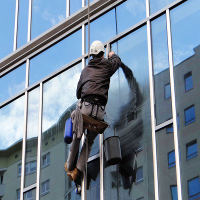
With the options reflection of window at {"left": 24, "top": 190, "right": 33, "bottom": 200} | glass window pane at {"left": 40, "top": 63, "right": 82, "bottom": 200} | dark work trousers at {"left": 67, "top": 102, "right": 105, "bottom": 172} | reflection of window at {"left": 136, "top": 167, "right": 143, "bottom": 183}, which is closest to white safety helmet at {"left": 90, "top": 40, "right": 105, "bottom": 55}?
dark work trousers at {"left": 67, "top": 102, "right": 105, "bottom": 172}

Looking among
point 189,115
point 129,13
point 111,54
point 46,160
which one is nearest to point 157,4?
point 129,13

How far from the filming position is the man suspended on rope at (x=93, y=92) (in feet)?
48.1

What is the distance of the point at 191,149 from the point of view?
44.1 feet

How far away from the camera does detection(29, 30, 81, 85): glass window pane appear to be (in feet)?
56.7

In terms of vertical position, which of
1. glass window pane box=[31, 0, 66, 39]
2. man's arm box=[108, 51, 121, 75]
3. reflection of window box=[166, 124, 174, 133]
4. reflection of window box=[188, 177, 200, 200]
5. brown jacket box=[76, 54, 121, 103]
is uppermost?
glass window pane box=[31, 0, 66, 39]

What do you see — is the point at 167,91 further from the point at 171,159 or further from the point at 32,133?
the point at 32,133

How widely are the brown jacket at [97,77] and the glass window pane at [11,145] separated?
3.12m

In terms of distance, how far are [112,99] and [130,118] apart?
0.77 meters

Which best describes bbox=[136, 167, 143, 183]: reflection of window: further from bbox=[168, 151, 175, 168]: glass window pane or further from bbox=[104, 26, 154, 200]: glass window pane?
bbox=[168, 151, 175, 168]: glass window pane

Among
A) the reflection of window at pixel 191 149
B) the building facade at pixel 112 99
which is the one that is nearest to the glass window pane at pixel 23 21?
the building facade at pixel 112 99

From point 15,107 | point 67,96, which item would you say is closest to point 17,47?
point 15,107

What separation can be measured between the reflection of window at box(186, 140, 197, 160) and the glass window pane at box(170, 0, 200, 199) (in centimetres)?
6

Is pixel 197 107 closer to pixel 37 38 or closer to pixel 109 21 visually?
pixel 109 21

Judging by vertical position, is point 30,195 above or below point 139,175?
above
